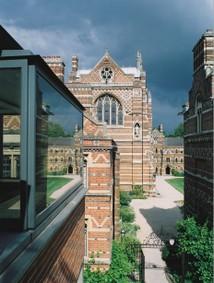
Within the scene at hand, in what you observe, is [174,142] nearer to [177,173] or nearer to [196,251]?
[177,173]

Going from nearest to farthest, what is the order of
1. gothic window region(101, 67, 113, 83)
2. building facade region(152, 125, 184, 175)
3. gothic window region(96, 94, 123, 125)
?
gothic window region(96, 94, 123, 125)
gothic window region(101, 67, 113, 83)
building facade region(152, 125, 184, 175)

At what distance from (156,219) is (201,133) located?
10.3 metres

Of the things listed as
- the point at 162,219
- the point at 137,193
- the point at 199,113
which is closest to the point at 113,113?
the point at 137,193

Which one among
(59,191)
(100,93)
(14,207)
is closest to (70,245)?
(59,191)

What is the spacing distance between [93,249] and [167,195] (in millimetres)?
24402

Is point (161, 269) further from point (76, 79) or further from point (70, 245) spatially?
point (76, 79)

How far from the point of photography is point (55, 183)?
3621mm

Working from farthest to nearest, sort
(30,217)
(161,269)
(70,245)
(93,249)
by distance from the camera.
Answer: (161,269) < (93,249) < (70,245) < (30,217)

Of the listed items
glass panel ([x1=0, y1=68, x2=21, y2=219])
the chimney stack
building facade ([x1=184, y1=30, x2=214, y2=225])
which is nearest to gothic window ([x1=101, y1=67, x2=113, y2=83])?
building facade ([x1=184, y1=30, x2=214, y2=225])

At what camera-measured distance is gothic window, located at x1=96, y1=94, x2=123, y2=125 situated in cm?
3152

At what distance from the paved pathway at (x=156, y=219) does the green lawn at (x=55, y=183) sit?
10658 millimetres

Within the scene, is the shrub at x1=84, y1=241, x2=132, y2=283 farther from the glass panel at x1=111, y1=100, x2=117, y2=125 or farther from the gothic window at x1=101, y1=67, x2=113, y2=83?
the gothic window at x1=101, y1=67, x2=113, y2=83

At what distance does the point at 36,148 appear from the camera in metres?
2.66

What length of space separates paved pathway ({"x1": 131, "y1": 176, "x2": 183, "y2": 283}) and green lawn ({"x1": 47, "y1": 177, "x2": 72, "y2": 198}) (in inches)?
420
